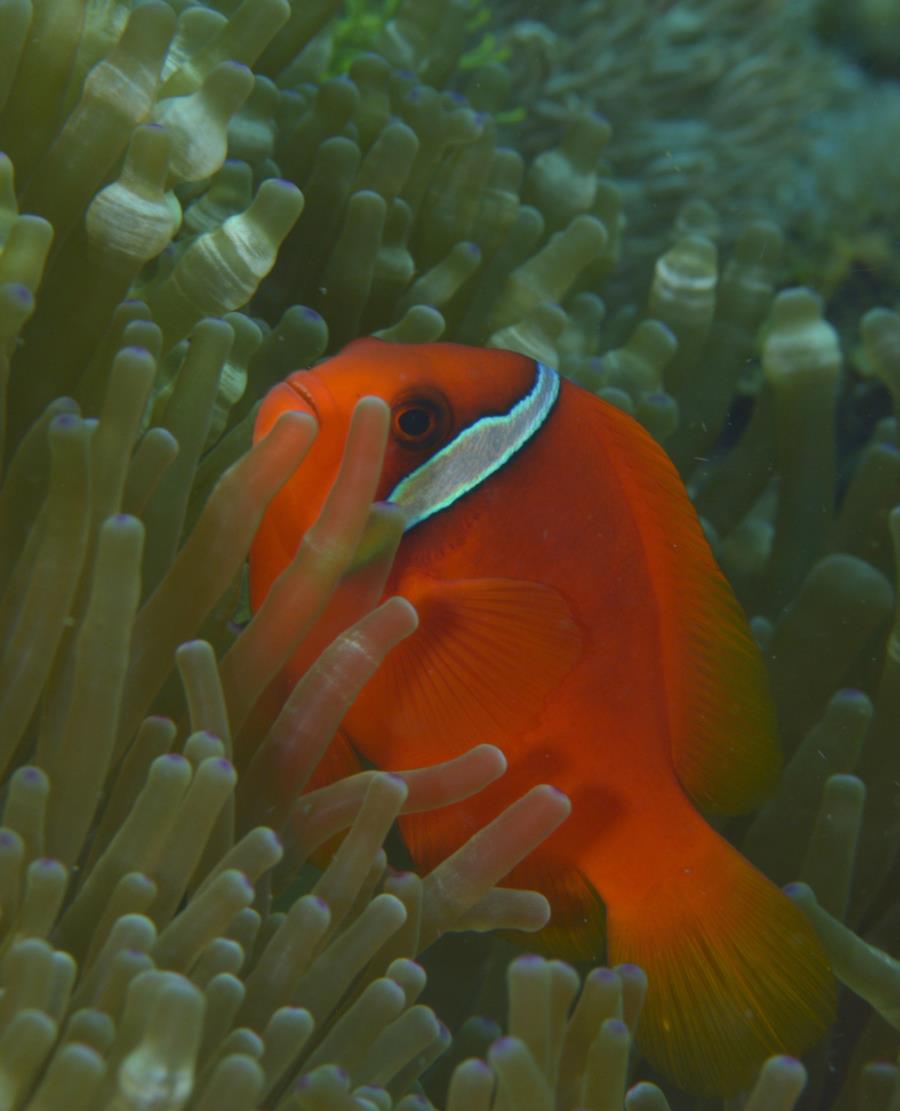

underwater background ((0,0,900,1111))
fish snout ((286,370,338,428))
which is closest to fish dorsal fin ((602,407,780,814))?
underwater background ((0,0,900,1111))

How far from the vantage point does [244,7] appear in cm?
129

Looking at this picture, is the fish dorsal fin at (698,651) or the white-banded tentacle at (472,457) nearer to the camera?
the white-banded tentacle at (472,457)

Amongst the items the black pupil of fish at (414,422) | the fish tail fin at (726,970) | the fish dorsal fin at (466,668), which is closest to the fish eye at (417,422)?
the black pupil of fish at (414,422)

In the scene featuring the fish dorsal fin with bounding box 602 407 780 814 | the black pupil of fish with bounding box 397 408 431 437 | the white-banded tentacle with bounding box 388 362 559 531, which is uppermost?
the black pupil of fish with bounding box 397 408 431 437

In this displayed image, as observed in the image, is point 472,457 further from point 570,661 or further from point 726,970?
point 726,970

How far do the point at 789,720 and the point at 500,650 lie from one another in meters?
0.64

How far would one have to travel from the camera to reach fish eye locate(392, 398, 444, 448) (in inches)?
40.9

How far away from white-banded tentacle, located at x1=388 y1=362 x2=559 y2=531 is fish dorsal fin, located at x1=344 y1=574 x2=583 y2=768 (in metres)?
0.07

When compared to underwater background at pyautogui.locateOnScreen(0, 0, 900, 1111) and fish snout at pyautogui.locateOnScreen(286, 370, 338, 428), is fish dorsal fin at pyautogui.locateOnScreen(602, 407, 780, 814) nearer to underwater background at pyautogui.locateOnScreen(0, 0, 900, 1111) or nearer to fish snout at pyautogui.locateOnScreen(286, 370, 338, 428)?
underwater background at pyautogui.locateOnScreen(0, 0, 900, 1111)

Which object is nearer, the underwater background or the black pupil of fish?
the underwater background

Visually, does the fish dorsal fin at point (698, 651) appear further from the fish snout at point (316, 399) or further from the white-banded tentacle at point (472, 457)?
the fish snout at point (316, 399)

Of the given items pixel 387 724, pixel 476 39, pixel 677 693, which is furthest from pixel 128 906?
pixel 476 39

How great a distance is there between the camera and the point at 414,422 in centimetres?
104

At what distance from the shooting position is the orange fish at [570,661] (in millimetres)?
1037
